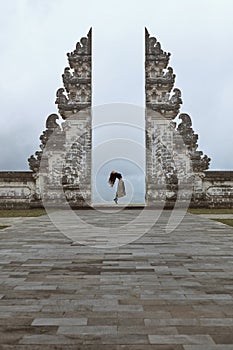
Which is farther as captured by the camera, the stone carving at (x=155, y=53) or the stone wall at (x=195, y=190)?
the stone carving at (x=155, y=53)

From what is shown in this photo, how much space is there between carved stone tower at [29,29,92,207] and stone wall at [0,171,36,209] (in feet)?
1.44

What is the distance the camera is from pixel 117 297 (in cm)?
418

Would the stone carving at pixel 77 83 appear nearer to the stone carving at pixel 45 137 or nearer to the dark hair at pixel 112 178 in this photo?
the stone carving at pixel 45 137

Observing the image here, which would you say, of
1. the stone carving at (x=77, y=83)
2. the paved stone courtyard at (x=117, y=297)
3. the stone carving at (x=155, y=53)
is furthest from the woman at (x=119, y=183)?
the paved stone courtyard at (x=117, y=297)

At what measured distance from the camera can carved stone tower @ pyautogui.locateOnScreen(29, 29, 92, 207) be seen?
869 inches

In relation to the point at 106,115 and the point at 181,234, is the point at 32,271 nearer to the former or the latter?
the point at 181,234

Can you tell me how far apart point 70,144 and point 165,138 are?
5.06 metres

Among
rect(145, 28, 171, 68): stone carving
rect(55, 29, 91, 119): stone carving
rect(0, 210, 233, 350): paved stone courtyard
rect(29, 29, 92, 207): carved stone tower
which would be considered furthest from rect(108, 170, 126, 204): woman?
rect(0, 210, 233, 350): paved stone courtyard

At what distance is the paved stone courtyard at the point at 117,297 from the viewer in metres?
3.04

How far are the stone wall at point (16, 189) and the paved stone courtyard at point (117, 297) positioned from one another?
575 inches

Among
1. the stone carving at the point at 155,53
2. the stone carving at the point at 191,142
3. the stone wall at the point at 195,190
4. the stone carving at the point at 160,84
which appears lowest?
the stone wall at the point at 195,190

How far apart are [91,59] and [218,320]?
2181 centimetres

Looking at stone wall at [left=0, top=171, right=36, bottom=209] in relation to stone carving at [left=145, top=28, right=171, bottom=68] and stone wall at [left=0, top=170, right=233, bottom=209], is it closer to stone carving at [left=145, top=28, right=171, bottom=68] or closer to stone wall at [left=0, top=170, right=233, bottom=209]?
stone wall at [left=0, top=170, right=233, bottom=209]

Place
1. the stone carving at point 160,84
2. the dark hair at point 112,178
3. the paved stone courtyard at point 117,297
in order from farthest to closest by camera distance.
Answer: the dark hair at point 112,178, the stone carving at point 160,84, the paved stone courtyard at point 117,297
